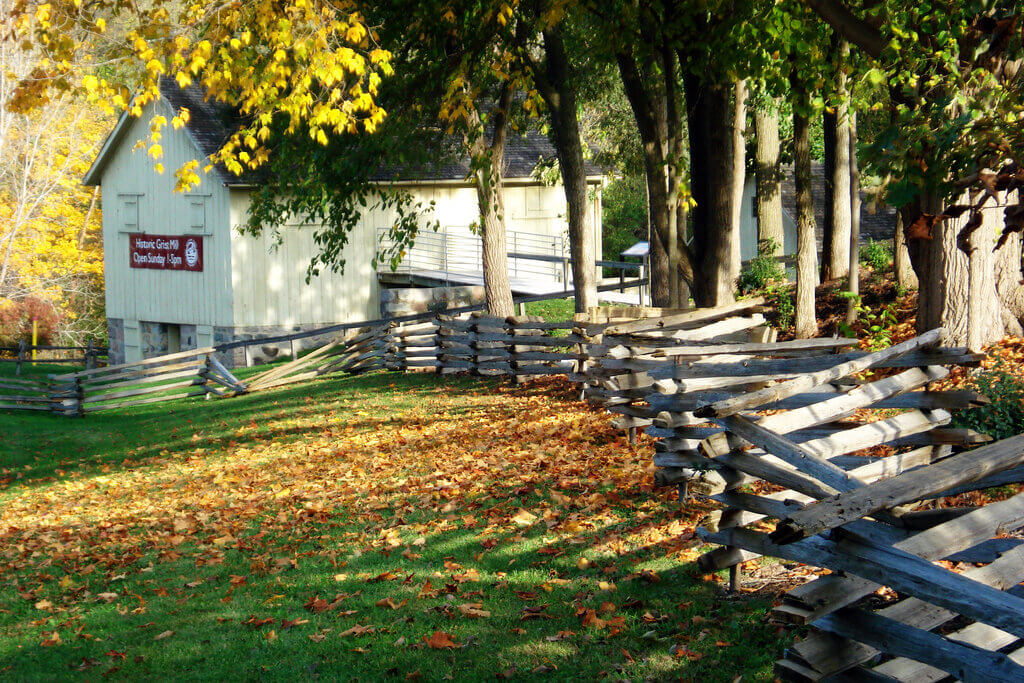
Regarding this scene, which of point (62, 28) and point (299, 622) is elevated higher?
point (62, 28)

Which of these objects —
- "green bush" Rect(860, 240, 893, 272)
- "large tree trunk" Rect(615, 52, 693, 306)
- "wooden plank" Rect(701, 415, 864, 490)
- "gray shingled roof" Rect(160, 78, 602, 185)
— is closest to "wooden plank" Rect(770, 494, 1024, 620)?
"wooden plank" Rect(701, 415, 864, 490)

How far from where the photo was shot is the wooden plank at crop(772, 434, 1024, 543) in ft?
14.8

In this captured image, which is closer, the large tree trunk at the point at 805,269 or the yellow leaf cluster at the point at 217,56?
the yellow leaf cluster at the point at 217,56

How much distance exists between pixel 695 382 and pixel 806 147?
1222 centimetres

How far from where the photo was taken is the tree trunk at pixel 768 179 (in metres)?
20.4

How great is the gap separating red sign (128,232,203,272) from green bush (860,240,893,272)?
2007 cm

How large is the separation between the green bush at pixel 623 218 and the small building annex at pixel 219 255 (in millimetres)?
11767

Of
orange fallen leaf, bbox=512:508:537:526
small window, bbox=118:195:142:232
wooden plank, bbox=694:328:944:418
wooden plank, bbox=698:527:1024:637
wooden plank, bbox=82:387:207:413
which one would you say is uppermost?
small window, bbox=118:195:142:232

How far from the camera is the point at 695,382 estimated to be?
8703 millimetres

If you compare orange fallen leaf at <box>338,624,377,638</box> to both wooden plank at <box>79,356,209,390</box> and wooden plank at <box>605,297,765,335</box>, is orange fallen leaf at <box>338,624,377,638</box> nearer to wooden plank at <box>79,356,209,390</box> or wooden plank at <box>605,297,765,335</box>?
wooden plank at <box>605,297,765,335</box>

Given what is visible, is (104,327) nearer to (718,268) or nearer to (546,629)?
(718,268)

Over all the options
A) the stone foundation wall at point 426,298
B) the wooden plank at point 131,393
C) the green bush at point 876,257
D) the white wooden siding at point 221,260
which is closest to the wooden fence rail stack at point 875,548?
the green bush at point 876,257

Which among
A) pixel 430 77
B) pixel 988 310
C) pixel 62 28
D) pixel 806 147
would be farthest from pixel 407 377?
pixel 988 310

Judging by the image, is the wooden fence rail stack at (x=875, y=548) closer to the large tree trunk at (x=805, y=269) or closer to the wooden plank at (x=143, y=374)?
the large tree trunk at (x=805, y=269)
